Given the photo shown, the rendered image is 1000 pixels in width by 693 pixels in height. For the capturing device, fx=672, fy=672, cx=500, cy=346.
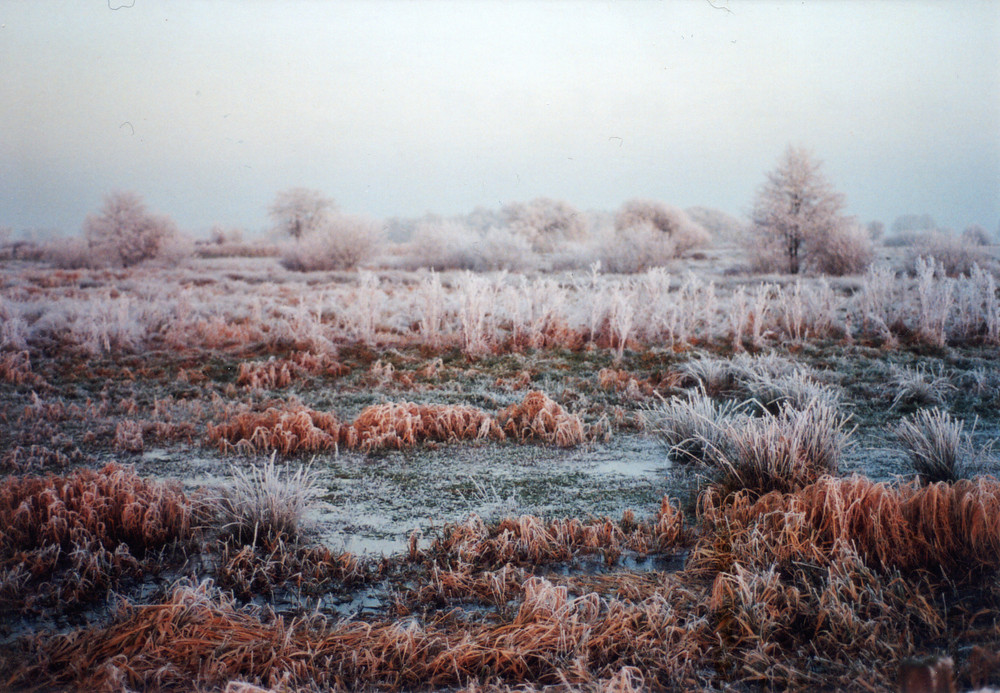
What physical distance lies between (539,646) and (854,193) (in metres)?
4.06

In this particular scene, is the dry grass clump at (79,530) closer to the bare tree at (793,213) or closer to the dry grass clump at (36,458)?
the dry grass clump at (36,458)

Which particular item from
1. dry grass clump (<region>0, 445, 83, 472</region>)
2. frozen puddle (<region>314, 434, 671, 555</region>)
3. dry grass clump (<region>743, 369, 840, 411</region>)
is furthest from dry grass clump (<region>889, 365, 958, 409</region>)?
dry grass clump (<region>0, 445, 83, 472</region>)

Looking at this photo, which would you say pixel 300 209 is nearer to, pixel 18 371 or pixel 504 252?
pixel 504 252

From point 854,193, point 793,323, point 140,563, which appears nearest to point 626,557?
point 140,563

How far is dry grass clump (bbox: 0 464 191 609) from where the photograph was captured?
102 inches

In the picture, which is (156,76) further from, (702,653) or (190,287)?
(702,653)

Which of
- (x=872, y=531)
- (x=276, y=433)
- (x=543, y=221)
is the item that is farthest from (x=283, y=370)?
(x=872, y=531)

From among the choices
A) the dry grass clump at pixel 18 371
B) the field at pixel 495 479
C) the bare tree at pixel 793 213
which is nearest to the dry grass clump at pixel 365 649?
the field at pixel 495 479

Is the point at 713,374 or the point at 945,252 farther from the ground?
the point at 945,252

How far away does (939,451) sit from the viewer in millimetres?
3285

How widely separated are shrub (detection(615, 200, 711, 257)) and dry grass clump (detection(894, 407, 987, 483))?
200cm

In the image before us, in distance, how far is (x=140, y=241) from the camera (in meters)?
4.54

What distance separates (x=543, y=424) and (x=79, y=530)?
226 centimetres

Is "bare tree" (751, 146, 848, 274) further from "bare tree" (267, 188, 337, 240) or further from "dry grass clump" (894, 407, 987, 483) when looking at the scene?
"bare tree" (267, 188, 337, 240)
